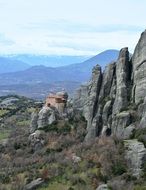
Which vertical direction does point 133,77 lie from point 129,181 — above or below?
above

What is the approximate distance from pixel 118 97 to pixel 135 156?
19.0 meters

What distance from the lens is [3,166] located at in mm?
69375

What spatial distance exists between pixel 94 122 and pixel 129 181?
21.1m

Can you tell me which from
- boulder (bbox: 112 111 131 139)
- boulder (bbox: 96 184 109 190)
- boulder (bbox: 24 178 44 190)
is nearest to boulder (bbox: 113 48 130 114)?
boulder (bbox: 112 111 131 139)

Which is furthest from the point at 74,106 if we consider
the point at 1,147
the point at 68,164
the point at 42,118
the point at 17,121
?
the point at 17,121

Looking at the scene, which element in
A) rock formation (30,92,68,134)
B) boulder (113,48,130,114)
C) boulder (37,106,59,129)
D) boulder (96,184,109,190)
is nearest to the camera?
boulder (96,184,109,190)

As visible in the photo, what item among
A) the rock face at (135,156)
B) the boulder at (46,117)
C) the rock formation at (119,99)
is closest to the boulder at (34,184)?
the rock face at (135,156)

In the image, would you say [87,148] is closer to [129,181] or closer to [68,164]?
[68,164]

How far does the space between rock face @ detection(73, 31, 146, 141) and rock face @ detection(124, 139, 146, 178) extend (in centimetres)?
697

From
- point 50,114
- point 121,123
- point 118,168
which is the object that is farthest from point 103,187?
point 50,114

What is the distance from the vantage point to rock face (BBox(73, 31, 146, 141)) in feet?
219

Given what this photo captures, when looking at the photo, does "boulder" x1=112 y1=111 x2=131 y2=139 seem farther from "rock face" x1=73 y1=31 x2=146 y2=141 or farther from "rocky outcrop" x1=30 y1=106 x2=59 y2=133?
"rocky outcrop" x1=30 y1=106 x2=59 y2=133

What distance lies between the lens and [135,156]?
179ft

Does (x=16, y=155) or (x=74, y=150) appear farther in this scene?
(x=16, y=155)
